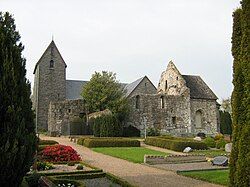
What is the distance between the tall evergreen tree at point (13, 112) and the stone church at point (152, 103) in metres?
27.7

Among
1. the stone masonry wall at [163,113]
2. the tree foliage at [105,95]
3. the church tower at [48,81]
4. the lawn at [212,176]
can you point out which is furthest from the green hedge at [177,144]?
the church tower at [48,81]

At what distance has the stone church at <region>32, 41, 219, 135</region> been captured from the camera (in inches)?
→ 1522

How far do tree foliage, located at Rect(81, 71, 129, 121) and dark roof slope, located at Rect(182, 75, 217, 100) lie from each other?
9.18 m

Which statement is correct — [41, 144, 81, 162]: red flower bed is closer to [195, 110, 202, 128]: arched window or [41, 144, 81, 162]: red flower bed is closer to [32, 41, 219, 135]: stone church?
[32, 41, 219, 135]: stone church

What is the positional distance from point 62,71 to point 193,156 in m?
31.9

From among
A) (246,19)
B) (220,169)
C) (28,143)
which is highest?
(246,19)

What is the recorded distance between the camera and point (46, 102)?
1741 inches

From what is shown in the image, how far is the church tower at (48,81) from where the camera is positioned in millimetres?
43656

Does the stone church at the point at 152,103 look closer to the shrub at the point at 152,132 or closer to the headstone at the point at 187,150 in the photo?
the shrub at the point at 152,132

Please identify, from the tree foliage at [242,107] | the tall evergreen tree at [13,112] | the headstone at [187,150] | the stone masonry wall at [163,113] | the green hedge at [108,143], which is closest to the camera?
the tall evergreen tree at [13,112]

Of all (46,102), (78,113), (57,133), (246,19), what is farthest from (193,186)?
(46,102)

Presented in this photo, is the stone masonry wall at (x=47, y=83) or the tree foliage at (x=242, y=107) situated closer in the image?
the tree foliage at (x=242, y=107)

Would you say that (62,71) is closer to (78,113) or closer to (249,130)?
(78,113)

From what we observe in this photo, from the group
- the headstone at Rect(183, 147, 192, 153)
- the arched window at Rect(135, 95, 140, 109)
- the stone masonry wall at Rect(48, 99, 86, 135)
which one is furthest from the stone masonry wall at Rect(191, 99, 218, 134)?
the headstone at Rect(183, 147, 192, 153)
